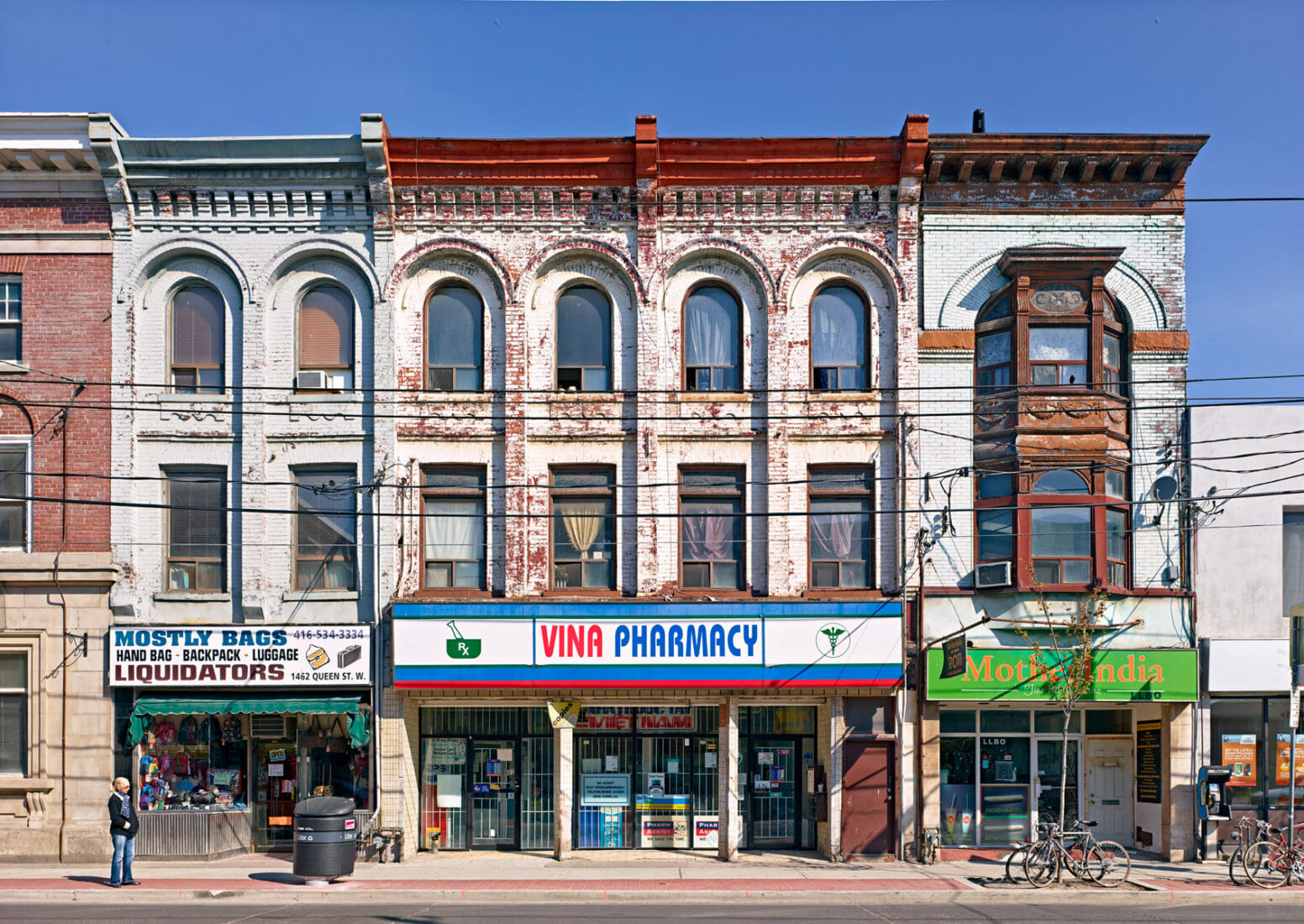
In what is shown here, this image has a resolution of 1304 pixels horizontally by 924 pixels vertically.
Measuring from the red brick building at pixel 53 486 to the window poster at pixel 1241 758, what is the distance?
63.5 feet

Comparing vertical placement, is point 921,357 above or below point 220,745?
above

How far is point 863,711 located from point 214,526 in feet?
39.2

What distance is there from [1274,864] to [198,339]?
65.3 feet

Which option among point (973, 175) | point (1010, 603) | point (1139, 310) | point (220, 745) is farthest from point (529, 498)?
point (1139, 310)

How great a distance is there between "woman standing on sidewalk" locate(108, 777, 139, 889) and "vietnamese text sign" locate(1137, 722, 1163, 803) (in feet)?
55.3

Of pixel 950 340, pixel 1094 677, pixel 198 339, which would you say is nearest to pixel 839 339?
pixel 950 340

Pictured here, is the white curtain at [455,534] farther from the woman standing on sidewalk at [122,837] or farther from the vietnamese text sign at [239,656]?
the woman standing on sidewalk at [122,837]

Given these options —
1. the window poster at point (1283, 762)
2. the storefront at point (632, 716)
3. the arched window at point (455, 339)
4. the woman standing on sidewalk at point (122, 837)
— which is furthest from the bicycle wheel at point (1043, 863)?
the woman standing on sidewalk at point (122, 837)

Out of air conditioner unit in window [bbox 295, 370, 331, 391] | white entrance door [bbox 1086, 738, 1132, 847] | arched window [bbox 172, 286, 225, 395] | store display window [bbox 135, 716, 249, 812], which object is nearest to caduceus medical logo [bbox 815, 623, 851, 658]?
white entrance door [bbox 1086, 738, 1132, 847]

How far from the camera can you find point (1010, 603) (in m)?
20.5

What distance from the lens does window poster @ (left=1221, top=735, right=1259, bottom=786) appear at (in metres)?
20.5

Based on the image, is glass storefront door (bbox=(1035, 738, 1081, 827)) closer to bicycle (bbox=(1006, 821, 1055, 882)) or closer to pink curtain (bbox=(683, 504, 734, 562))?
bicycle (bbox=(1006, 821, 1055, 882))

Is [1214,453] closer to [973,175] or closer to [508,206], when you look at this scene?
[973,175]
